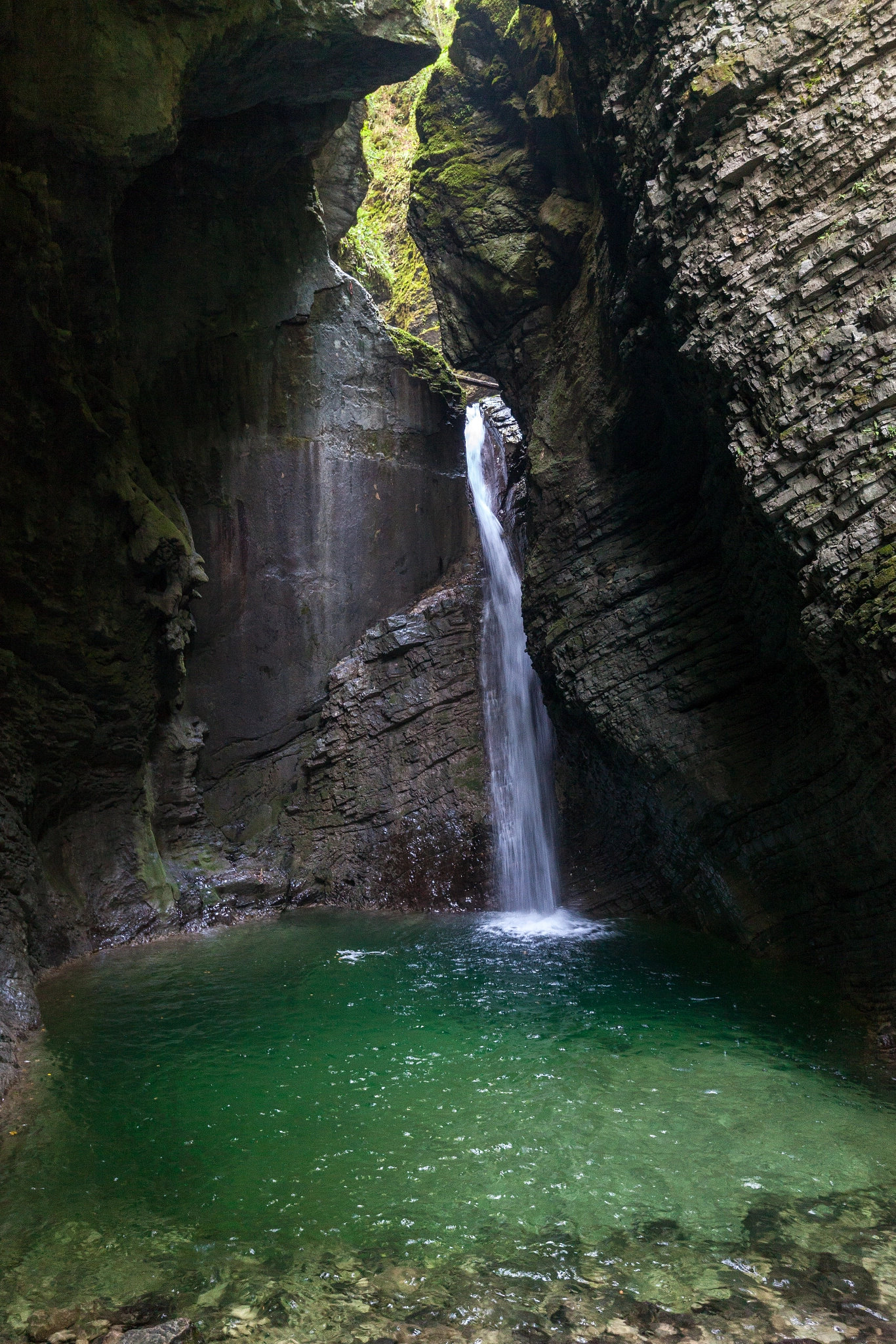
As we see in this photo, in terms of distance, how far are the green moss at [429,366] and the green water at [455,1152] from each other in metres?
10.1

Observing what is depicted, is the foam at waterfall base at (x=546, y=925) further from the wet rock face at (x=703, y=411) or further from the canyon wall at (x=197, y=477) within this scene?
the canyon wall at (x=197, y=477)

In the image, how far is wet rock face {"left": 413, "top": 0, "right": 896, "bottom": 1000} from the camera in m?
5.61

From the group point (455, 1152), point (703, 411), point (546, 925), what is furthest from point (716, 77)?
point (546, 925)

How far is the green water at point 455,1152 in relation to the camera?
323 centimetres

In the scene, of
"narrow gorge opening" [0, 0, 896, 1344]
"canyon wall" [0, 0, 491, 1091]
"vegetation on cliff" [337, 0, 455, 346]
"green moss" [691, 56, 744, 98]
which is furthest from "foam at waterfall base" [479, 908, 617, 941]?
"vegetation on cliff" [337, 0, 455, 346]

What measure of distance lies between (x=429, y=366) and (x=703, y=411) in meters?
8.31

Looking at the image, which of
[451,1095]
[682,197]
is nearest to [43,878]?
[451,1095]

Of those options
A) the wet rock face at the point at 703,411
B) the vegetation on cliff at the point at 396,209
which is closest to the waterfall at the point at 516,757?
the wet rock face at the point at 703,411

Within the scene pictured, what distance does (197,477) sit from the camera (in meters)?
12.6

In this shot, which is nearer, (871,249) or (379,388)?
(871,249)

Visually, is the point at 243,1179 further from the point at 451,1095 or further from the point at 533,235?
the point at 533,235

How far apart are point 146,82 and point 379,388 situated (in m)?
7.09

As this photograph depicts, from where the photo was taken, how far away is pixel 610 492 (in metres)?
9.84

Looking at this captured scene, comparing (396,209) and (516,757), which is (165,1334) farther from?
(396,209)
